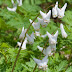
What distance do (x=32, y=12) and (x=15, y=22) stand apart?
0.66 m

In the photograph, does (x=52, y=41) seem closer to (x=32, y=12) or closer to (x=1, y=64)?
(x=1, y=64)

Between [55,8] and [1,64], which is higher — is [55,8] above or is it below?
above

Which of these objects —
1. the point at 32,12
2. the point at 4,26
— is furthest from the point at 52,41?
the point at 4,26

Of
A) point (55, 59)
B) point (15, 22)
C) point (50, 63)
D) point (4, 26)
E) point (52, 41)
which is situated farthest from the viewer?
point (4, 26)

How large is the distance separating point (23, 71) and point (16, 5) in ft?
6.97

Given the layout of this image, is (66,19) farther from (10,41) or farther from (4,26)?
(4,26)

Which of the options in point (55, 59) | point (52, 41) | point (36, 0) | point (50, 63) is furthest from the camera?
point (36, 0)

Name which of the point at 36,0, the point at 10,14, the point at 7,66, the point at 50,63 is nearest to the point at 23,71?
the point at 7,66

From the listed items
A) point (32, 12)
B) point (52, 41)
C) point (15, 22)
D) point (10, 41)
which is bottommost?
point (52, 41)

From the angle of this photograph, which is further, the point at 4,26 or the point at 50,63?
the point at 4,26

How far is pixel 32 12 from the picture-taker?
169 inches

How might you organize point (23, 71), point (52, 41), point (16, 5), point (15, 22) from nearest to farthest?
point (52, 41) < point (23, 71) < point (15, 22) < point (16, 5)

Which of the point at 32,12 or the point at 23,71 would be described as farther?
the point at 32,12

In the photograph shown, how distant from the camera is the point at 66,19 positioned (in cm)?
359
